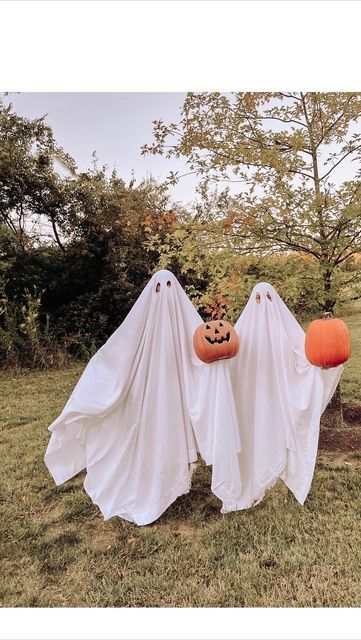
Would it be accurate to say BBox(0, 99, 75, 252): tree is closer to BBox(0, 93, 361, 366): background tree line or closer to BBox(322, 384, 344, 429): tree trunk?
BBox(0, 93, 361, 366): background tree line

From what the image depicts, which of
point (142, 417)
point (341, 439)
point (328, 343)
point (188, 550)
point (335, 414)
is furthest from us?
point (335, 414)

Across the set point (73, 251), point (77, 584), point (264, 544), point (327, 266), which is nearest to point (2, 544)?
point (77, 584)

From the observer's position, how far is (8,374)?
7.33 m

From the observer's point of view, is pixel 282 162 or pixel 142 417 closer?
pixel 142 417

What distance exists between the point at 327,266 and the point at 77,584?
345 cm

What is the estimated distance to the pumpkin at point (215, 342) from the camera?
3065 millimetres

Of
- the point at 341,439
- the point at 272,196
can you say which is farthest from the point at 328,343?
the point at 272,196

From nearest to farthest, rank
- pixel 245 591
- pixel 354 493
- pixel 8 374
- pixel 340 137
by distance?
pixel 245 591 < pixel 354 493 < pixel 340 137 < pixel 8 374

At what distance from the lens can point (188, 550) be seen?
2.80 meters

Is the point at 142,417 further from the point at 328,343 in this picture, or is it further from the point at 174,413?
the point at 328,343

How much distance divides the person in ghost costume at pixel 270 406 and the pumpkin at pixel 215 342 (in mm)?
360

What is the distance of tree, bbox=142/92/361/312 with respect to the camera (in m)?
4.40

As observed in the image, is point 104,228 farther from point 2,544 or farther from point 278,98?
point 2,544

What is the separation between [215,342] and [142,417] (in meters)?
0.80
